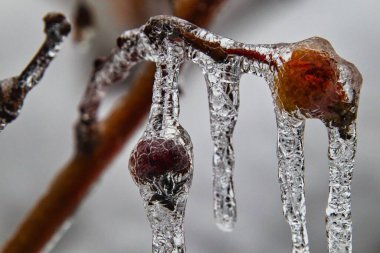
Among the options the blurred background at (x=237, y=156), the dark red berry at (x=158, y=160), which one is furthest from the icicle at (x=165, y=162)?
the blurred background at (x=237, y=156)

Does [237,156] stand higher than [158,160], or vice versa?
[237,156]

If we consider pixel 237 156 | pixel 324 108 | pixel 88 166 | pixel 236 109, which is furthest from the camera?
pixel 237 156

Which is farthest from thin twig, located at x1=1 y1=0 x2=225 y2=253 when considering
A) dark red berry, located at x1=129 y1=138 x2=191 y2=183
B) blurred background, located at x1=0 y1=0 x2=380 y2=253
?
blurred background, located at x1=0 y1=0 x2=380 y2=253

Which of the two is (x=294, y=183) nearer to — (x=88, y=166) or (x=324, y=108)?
(x=324, y=108)

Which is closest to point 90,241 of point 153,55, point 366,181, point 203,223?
point 203,223

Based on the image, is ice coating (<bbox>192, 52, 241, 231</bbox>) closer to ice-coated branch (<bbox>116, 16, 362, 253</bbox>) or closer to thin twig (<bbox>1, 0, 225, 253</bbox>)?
ice-coated branch (<bbox>116, 16, 362, 253</bbox>)

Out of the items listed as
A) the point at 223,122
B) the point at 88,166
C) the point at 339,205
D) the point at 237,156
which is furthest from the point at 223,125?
the point at 237,156
